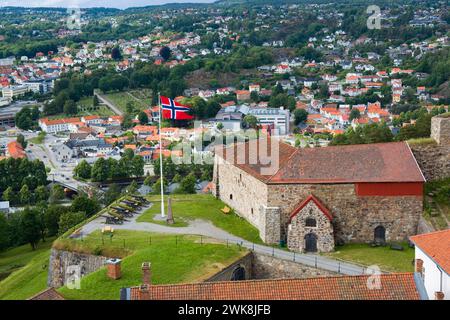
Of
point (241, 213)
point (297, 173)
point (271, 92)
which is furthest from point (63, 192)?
point (271, 92)

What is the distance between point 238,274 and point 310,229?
432 centimetres

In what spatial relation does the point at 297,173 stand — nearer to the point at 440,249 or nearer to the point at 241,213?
the point at 241,213

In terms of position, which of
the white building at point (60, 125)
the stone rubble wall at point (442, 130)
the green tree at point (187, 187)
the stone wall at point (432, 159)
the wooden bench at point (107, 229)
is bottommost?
the white building at point (60, 125)

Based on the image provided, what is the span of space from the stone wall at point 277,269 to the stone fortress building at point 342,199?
1.80 metres

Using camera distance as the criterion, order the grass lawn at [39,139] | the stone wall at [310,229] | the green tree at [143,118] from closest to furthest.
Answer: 1. the stone wall at [310,229]
2. the grass lawn at [39,139]
3. the green tree at [143,118]

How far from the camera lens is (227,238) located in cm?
3225

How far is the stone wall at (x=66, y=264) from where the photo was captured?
31422mm

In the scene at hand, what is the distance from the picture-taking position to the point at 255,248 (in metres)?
30.4

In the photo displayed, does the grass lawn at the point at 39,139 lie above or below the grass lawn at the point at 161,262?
below

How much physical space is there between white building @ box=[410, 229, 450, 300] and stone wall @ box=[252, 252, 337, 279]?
19.1 ft

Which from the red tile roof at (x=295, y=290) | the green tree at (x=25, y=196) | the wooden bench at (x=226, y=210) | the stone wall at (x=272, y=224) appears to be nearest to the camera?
the red tile roof at (x=295, y=290)

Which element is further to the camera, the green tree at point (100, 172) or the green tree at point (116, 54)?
the green tree at point (116, 54)

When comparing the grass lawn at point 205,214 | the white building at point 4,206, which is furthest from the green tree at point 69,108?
the grass lawn at point 205,214

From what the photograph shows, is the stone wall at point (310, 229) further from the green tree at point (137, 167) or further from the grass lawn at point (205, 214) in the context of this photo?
the green tree at point (137, 167)
